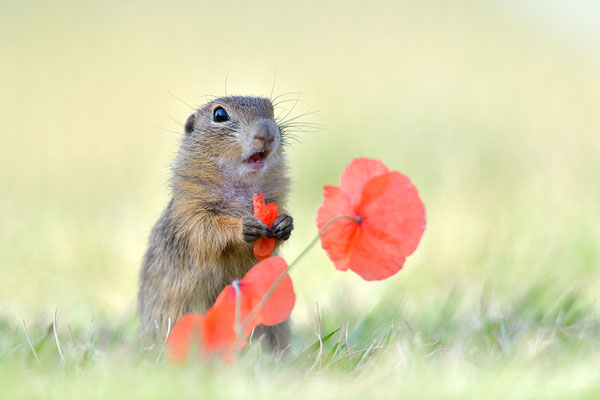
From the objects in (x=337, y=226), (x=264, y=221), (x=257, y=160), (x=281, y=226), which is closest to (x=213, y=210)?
(x=257, y=160)

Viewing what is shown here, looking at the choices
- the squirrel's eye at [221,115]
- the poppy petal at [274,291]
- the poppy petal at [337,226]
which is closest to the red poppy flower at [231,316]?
the poppy petal at [274,291]

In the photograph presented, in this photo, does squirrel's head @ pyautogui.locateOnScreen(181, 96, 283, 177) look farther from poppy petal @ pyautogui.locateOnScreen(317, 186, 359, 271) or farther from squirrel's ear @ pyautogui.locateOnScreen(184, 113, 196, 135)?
poppy petal @ pyautogui.locateOnScreen(317, 186, 359, 271)

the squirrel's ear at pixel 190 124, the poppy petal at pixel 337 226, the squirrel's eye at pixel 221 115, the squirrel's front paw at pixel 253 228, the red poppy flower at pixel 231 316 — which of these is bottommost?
the red poppy flower at pixel 231 316

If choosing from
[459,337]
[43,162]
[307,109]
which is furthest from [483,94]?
[459,337]

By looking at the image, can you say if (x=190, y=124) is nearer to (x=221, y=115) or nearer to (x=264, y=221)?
(x=221, y=115)

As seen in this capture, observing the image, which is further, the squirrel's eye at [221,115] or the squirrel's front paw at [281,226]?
the squirrel's eye at [221,115]

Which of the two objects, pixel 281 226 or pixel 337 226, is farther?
pixel 281 226

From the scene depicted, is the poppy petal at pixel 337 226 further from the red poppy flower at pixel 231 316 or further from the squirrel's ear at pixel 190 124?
the squirrel's ear at pixel 190 124
